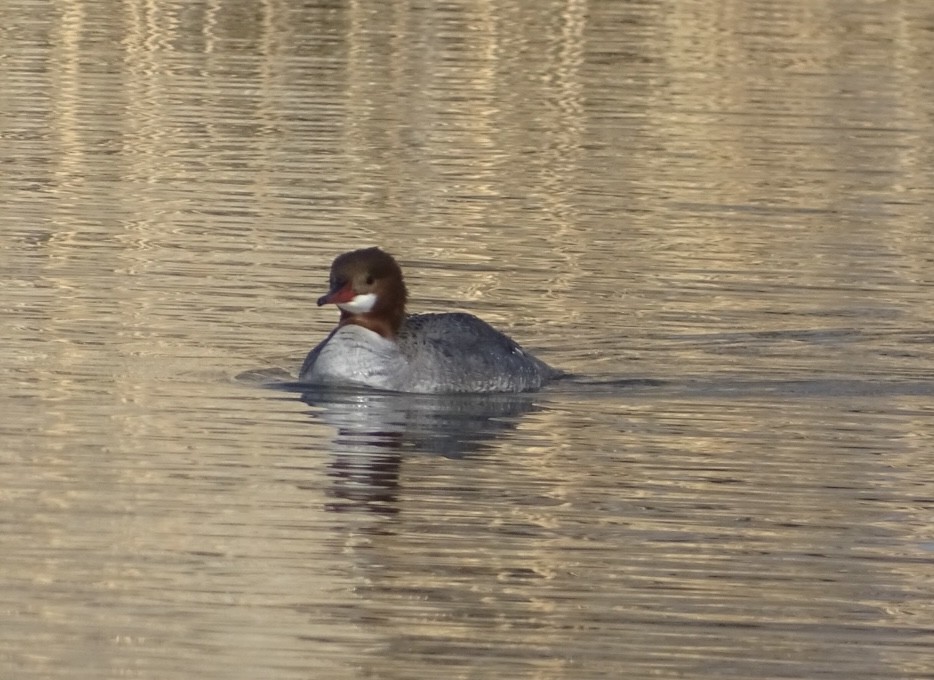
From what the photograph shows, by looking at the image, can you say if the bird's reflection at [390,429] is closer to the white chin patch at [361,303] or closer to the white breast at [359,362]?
the white breast at [359,362]

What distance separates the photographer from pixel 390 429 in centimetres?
1255

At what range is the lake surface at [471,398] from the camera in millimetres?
8805

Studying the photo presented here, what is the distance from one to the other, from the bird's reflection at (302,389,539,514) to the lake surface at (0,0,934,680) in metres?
0.04

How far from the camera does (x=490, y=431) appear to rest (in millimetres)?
12625

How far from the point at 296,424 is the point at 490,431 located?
1018mm

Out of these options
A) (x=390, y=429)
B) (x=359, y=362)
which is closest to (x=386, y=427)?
(x=390, y=429)

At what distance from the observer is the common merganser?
13.6m

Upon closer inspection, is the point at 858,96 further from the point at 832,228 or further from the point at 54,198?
the point at 54,198

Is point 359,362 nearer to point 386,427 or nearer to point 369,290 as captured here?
point 369,290

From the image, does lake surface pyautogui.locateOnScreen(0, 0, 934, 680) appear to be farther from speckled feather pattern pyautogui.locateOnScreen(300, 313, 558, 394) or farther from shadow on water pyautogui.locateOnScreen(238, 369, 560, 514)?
speckled feather pattern pyautogui.locateOnScreen(300, 313, 558, 394)

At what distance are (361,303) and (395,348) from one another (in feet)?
1.07

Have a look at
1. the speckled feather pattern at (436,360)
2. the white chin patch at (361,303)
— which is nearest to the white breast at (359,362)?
the speckled feather pattern at (436,360)

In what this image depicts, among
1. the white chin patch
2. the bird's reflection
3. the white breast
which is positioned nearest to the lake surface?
the bird's reflection

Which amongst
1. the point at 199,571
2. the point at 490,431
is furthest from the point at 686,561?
the point at 490,431
